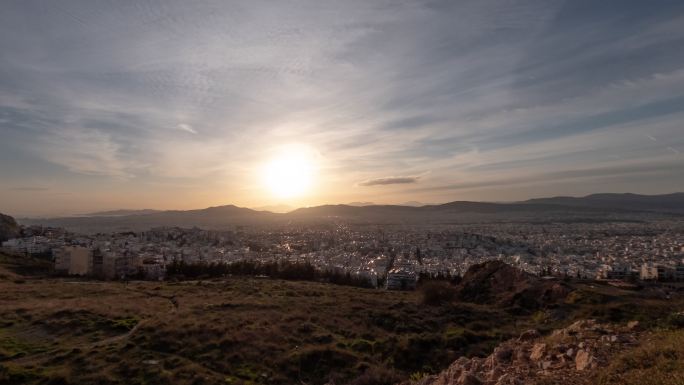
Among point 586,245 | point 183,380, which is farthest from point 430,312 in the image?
point 586,245

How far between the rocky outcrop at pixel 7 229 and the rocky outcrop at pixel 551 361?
96.6 meters

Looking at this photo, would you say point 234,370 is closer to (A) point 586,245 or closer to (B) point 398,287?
(B) point 398,287

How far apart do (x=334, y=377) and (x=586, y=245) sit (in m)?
99.8

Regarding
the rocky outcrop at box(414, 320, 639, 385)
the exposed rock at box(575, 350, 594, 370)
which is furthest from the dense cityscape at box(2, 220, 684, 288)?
the exposed rock at box(575, 350, 594, 370)

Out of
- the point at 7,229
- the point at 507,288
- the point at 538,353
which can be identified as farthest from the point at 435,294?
the point at 7,229

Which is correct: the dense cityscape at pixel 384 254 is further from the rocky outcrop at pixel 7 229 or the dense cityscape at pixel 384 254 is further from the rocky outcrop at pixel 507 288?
the rocky outcrop at pixel 507 288

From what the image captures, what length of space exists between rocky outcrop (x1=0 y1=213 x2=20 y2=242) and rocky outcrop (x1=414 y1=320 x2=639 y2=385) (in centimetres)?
9658

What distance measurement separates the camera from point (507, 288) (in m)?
33.2

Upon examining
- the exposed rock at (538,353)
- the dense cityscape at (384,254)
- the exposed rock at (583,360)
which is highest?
the exposed rock at (583,360)

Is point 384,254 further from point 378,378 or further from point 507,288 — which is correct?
point 378,378

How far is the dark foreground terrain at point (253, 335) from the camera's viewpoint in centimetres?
Result: 1413

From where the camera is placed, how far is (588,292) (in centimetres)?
2814

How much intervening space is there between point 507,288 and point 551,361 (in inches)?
1058

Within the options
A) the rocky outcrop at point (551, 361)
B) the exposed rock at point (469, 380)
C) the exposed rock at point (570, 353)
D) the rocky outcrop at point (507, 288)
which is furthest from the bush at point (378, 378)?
the rocky outcrop at point (507, 288)
